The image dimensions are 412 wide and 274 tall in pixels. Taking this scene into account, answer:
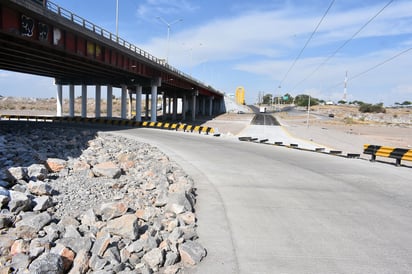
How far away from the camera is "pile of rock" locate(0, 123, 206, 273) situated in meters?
4.28

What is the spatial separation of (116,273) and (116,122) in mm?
36569

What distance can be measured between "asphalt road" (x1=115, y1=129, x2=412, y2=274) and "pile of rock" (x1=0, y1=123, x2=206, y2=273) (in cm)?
59

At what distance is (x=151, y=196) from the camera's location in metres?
7.87

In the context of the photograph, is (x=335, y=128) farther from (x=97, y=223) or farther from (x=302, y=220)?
(x=97, y=223)

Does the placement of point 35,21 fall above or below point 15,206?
above

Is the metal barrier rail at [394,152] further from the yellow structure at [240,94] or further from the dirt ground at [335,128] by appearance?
the yellow structure at [240,94]

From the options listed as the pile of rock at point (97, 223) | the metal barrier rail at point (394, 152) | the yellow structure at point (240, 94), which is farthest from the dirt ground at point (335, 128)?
the yellow structure at point (240, 94)

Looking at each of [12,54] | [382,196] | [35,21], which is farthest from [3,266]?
[12,54]

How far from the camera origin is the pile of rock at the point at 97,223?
14.0 ft

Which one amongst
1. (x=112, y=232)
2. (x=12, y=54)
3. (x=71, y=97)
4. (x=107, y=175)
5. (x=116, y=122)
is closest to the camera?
(x=112, y=232)

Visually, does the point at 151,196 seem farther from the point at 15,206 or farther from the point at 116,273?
the point at 116,273

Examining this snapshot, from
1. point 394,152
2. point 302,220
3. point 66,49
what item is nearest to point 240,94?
point 66,49

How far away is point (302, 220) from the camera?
21.2 ft

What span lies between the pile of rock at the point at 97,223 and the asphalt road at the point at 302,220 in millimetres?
591
